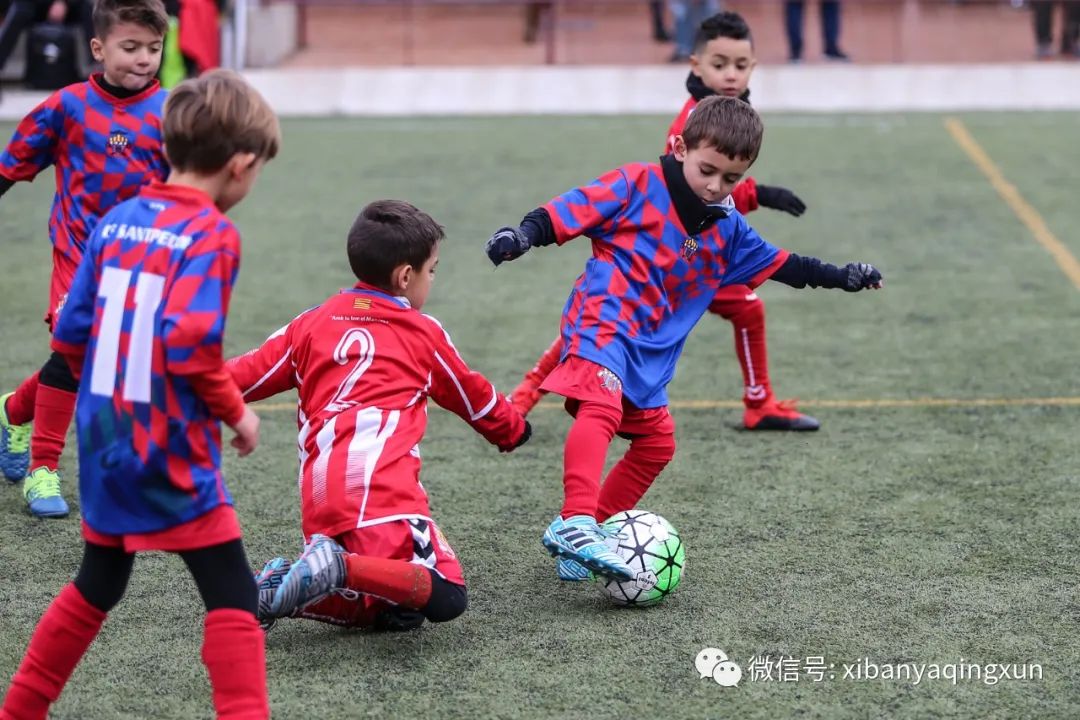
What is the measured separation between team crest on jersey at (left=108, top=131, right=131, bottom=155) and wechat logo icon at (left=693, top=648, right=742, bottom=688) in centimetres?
239

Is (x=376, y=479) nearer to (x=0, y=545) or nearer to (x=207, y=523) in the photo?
(x=207, y=523)

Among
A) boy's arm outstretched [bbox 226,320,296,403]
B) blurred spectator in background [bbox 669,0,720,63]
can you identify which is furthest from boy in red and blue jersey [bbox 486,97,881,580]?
blurred spectator in background [bbox 669,0,720,63]

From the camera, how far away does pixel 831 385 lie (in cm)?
630

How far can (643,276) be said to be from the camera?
14.1ft

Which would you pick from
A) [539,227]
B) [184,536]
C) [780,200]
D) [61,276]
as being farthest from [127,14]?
[780,200]

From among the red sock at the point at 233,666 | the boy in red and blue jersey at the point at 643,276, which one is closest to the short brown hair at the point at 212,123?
the red sock at the point at 233,666

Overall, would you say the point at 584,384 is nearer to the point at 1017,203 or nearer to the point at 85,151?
the point at 85,151

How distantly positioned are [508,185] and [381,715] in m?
7.71

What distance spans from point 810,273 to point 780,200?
3.68 feet

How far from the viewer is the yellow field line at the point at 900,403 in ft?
19.6

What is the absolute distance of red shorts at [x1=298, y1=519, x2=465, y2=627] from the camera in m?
3.72

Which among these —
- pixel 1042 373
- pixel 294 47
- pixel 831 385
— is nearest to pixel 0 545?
pixel 831 385

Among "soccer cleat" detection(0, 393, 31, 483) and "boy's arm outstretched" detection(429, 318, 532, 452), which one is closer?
"boy's arm outstretched" detection(429, 318, 532, 452)

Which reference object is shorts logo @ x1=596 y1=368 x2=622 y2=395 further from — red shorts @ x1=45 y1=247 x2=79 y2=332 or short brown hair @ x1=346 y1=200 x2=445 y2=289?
red shorts @ x1=45 y1=247 x2=79 y2=332
